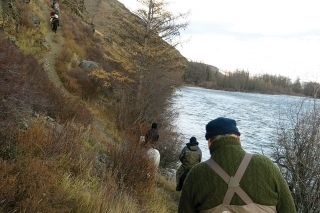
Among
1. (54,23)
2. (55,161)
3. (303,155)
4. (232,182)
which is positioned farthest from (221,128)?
(54,23)

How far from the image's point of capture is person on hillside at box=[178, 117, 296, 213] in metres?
2.23

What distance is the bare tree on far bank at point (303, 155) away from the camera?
8227 mm

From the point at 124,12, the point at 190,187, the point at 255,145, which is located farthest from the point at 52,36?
the point at 190,187

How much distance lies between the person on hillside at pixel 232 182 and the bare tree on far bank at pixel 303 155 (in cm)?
657

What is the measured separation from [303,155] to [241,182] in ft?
24.1

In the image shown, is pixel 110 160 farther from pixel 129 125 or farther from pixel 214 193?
pixel 129 125

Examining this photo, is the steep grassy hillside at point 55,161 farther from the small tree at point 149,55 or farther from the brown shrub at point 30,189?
the small tree at point 149,55

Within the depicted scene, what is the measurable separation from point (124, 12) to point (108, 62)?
456 centimetres

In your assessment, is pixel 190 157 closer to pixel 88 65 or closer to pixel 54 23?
pixel 88 65

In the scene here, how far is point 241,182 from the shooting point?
2240 mm

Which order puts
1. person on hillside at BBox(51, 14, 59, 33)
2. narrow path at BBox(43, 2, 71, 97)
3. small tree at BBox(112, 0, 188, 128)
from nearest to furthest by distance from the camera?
narrow path at BBox(43, 2, 71, 97), small tree at BBox(112, 0, 188, 128), person on hillside at BBox(51, 14, 59, 33)

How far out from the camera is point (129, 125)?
1567 cm

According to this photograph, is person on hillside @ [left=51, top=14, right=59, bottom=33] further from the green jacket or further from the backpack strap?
the backpack strap

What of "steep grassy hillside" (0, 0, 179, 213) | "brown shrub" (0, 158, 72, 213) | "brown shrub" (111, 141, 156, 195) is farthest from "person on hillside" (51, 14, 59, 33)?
"brown shrub" (0, 158, 72, 213)
